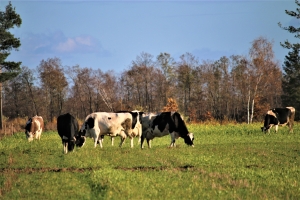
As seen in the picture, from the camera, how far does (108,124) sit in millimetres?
25156

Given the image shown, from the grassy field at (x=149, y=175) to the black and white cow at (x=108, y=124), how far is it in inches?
139

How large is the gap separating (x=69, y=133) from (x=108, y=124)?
285 centimetres

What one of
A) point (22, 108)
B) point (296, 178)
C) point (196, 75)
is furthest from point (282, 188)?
point (22, 108)

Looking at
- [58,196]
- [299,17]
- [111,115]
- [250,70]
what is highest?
[299,17]

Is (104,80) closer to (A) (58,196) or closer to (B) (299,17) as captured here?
(B) (299,17)

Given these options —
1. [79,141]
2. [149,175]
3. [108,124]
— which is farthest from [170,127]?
[149,175]

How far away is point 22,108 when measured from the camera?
85.2 meters

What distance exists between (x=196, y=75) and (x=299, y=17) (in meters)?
34.9

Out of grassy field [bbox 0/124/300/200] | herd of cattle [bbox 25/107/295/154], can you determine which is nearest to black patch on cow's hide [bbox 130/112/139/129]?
herd of cattle [bbox 25/107/295/154]

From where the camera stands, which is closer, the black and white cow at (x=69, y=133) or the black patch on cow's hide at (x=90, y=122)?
the black and white cow at (x=69, y=133)

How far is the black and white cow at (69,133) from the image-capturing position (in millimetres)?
22812

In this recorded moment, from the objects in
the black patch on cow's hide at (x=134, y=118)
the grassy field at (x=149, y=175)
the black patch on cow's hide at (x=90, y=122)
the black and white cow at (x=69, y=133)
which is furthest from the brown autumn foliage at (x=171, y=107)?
the grassy field at (x=149, y=175)

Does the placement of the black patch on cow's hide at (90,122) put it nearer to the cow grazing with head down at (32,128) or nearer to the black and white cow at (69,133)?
the black and white cow at (69,133)

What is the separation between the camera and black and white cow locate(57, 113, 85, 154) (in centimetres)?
2281
